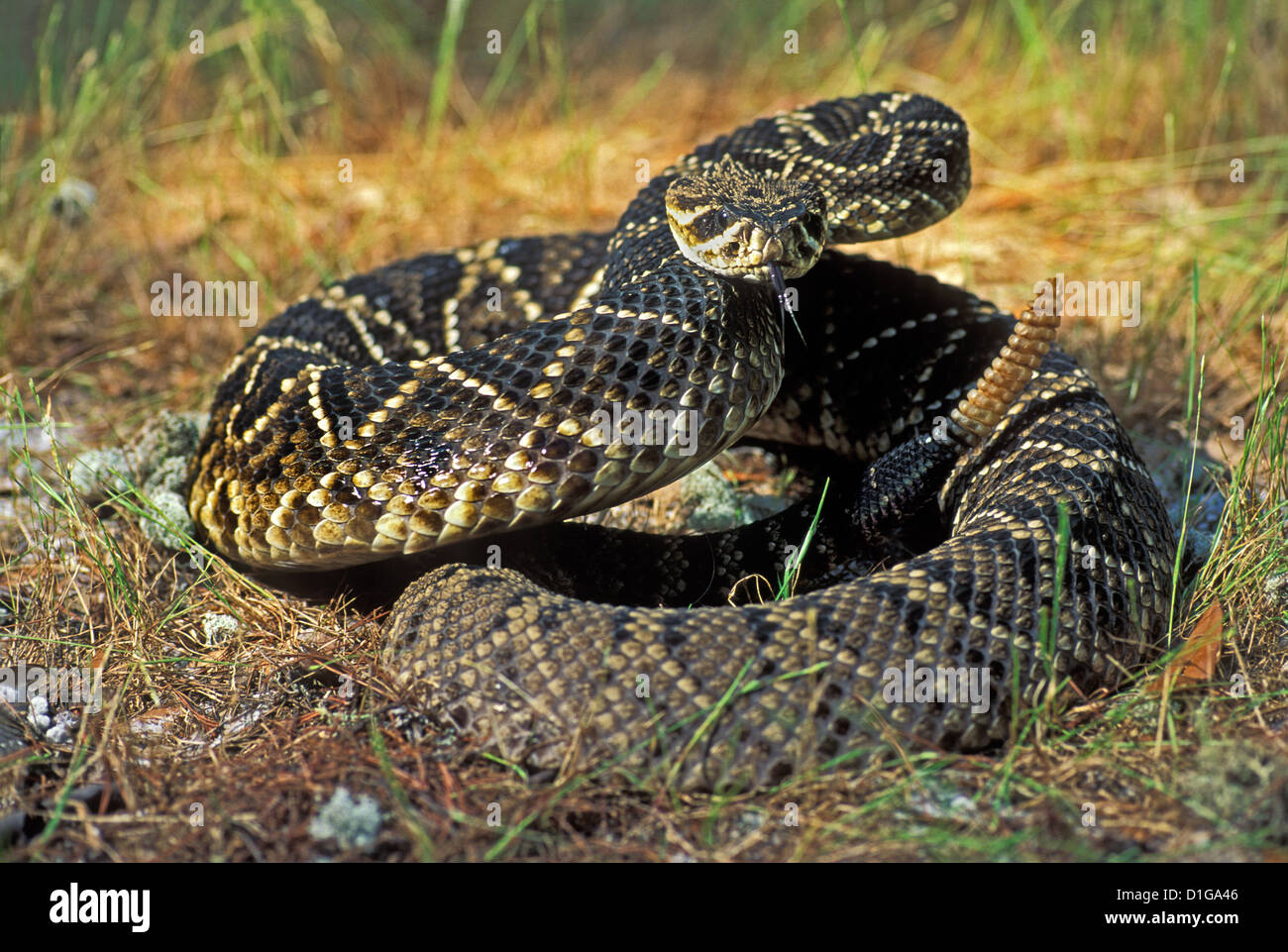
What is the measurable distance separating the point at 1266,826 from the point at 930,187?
3.29 metres

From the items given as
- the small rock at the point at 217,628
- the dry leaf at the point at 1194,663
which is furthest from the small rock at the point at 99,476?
the dry leaf at the point at 1194,663

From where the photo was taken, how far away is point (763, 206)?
4531 mm

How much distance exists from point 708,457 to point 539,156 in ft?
18.1

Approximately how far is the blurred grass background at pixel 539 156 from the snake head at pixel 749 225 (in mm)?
2062

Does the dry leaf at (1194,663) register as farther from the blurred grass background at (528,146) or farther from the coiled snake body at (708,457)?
the blurred grass background at (528,146)

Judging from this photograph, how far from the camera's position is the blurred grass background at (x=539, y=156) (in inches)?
261

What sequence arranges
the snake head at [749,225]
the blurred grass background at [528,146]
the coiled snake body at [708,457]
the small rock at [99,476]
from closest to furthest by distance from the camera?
1. the coiled snake body at [708,457]
2. the snake head at [749,225]
3. the small rock at [99,476]
4. the blurred grass background at [528,146]

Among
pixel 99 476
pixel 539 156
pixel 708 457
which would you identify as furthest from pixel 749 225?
pixel 539 156

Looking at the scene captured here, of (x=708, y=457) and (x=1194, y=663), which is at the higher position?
(x=708, y=457)

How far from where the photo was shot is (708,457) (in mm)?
4320

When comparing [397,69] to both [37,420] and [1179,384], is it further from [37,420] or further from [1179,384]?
[1179,384]

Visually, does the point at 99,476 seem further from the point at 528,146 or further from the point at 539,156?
the point at 528,146

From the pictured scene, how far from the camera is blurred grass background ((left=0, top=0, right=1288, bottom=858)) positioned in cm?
662

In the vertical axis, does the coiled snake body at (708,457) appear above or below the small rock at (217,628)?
above
